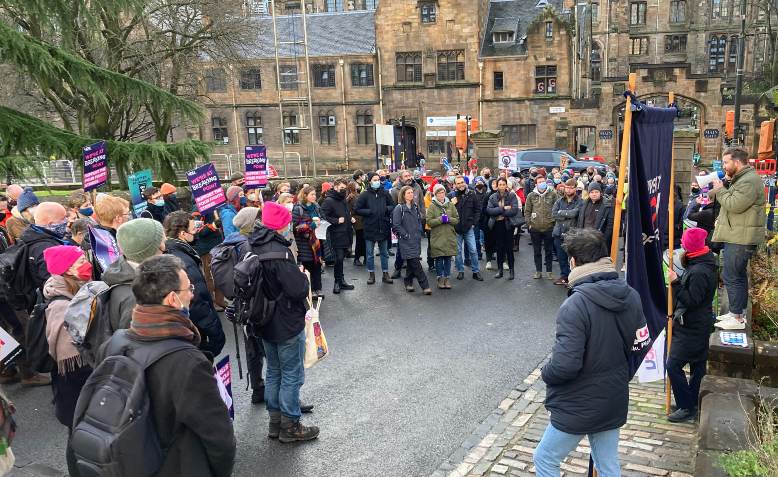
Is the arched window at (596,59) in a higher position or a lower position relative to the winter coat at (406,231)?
higher

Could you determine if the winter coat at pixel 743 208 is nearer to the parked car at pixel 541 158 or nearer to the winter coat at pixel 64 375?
the winter coat at pixel 64 375

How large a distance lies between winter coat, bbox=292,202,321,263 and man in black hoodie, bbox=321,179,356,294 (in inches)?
32.7

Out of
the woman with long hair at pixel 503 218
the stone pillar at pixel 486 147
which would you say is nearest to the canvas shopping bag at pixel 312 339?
the woman with long hair at pixel 503 218

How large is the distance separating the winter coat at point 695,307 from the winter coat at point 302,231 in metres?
5.87

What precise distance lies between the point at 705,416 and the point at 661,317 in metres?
0.97

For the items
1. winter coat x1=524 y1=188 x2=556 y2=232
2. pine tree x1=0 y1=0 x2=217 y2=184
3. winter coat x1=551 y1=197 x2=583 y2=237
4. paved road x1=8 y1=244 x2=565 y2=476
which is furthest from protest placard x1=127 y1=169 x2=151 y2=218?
winter coat x1=551 y1=197 x2=583 y2=237

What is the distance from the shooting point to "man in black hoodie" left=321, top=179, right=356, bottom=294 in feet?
37.1

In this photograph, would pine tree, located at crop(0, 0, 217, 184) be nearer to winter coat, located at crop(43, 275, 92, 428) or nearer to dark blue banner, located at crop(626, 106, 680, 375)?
winter coat, located at crop(43, 275, 92, 428)

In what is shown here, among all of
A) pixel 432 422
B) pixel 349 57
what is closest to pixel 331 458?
pixel 432 422

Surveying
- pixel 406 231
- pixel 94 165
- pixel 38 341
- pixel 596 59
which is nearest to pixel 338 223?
pixel 406 231

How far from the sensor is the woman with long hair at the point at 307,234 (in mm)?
10156

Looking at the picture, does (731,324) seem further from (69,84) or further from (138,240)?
(69,84)

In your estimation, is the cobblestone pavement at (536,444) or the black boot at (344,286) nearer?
the cobblestone pavement at (536,444)

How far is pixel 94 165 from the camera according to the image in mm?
10000
